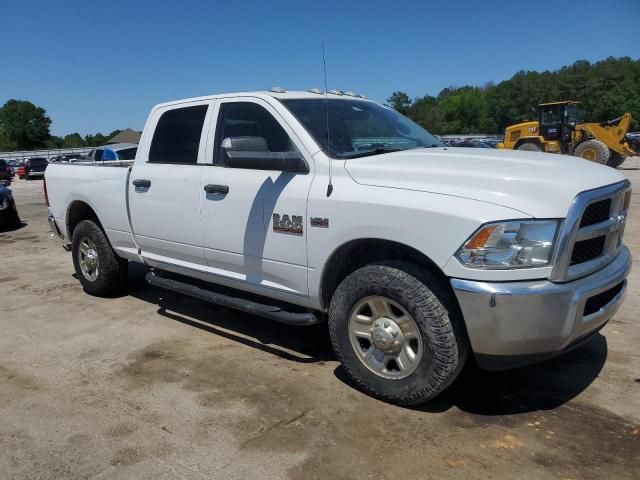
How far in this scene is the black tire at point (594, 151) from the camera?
21891mm

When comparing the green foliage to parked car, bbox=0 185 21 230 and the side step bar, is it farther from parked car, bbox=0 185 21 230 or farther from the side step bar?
the side step bar

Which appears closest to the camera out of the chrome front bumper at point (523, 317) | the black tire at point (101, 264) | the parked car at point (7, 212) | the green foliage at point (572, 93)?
the chrome front bumper at point (523, 317)

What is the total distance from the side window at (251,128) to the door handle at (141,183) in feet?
2.81

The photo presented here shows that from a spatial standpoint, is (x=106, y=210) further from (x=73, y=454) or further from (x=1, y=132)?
(x=1, y=132)

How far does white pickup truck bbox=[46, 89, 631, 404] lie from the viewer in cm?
302

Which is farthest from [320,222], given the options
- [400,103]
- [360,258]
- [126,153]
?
[126,153]

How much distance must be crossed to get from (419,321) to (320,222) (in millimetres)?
927

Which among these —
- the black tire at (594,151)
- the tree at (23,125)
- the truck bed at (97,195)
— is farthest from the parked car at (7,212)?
the tree at (23,125)

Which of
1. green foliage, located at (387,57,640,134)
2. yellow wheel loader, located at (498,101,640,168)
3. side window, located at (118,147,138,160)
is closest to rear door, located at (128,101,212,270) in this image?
side window, located at (118,147,138,160)

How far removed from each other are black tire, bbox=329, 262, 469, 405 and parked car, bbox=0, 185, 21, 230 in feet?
36.7

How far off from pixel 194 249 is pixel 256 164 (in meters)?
1.23

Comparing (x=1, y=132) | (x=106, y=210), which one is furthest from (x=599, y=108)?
(x=1, y=132)

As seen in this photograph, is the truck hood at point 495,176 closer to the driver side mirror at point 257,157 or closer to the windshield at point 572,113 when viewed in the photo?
the driver side mirror at point 257,157

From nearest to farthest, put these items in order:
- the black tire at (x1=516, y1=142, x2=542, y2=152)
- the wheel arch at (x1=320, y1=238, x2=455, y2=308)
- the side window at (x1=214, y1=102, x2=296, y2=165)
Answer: the wheel arch at (x1=320, y1=238, x2=455, y2=308), the side window at (x1=214, y1=102, x2=296, y2=165), the black tire at (x1=516, y1=142, x2=542, y2=152)
